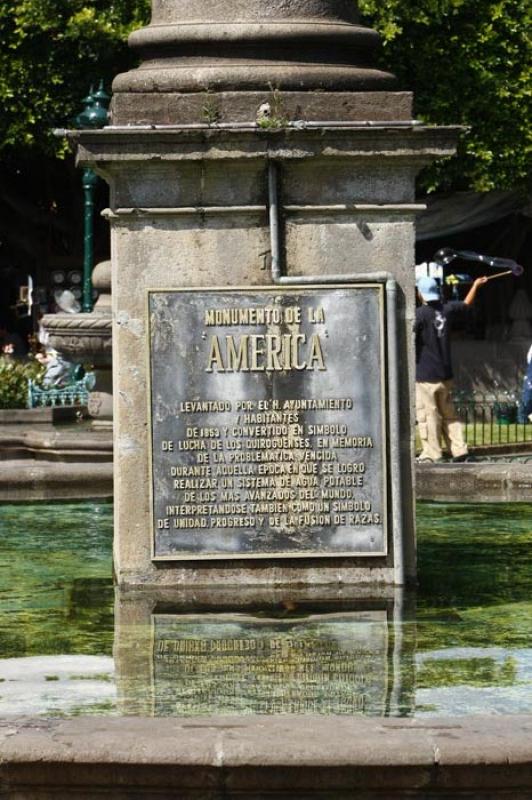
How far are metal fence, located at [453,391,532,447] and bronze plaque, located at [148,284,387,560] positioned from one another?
11.4m

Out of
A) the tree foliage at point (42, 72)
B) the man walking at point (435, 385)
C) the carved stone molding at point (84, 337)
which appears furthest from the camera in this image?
the tree foliage at point (42, 72)

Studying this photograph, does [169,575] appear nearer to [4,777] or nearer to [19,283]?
[4,777]

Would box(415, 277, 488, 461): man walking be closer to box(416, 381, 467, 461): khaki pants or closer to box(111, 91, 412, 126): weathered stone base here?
box(416, 381, 467, 461): khaki pants

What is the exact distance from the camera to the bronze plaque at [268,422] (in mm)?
8523

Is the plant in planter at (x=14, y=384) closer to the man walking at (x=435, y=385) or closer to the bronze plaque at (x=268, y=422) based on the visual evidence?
the man walking at (x=435, y=385)

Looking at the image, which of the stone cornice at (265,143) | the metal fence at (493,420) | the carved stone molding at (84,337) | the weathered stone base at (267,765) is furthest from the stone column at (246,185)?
the metal fence at (493,420)

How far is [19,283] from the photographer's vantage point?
139ft

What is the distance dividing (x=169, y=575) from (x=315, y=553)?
61cm

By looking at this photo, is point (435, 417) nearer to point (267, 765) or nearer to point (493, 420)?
point (493, 420)

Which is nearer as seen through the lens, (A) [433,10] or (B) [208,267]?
(B) [208,267]

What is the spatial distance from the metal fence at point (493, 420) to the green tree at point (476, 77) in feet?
12.2

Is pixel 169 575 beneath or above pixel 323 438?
beneath

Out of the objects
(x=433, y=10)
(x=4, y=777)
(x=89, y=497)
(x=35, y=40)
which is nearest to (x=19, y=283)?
(x=35, y=40)

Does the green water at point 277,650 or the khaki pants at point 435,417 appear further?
the khaki pants at point 435,417
